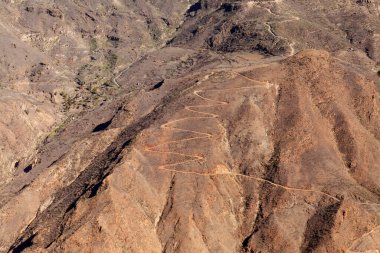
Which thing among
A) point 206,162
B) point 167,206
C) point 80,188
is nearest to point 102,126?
point 80,188

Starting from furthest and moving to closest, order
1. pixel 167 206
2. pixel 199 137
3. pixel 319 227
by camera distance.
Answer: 1. pixel 199 137
2. pixel 167 206
3. pixel 319 227

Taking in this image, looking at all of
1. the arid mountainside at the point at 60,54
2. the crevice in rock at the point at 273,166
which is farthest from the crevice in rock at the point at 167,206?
the arid mountainside at the point at 60,54

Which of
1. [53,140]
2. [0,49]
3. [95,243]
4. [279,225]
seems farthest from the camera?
[0,49]

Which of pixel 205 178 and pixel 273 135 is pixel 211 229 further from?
pixel 273 135

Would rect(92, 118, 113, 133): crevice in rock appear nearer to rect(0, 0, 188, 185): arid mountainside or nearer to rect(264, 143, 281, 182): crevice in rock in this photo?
rect(0, 0, 188, 185): arid mountainside

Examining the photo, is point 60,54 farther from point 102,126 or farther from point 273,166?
point 273,166

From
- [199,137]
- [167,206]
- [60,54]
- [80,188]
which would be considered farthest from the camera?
[60,54]

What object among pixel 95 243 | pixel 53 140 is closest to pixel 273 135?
pixel 95 243

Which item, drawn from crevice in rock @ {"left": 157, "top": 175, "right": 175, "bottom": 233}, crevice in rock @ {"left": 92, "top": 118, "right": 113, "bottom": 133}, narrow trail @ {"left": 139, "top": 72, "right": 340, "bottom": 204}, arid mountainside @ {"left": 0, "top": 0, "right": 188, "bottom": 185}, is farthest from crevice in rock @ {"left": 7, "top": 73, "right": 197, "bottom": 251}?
arid mountainside @ {"left": 0, "top": 0, "right": 188, "bottom": 185}
